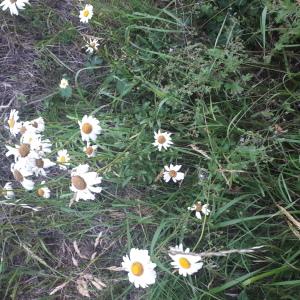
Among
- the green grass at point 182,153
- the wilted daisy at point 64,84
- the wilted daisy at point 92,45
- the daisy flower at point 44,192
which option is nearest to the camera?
the green grass at point 182,153

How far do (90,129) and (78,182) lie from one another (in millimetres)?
274

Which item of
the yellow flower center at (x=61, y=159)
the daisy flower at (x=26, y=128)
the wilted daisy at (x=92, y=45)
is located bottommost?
the yellow flower center at (x=61, y=159)

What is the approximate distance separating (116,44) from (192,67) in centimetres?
53

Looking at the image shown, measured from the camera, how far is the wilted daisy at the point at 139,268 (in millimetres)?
1467

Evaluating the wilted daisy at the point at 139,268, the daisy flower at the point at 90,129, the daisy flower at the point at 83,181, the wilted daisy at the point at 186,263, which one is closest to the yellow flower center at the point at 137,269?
the wilted daisy at the point at 139,268

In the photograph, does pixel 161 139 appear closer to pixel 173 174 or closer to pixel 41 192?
pixel 173 174

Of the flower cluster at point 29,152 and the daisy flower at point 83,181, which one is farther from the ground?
the flower cluster at point 29,152

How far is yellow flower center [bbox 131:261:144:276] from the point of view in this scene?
1486 millimetres

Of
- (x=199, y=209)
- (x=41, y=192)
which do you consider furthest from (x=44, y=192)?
(x=199, y=209)

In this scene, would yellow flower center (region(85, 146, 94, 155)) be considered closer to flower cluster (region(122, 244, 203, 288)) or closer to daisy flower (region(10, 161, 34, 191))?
daisy flower (region(10, 161, 34, 191))

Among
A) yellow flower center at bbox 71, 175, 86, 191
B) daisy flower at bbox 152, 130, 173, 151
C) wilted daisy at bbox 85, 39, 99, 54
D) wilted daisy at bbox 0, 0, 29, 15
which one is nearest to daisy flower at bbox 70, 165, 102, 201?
yellow flower center at bbox 71, 175, 86, 191

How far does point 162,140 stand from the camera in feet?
5.80

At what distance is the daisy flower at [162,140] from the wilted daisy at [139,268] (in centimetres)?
Answer: 46

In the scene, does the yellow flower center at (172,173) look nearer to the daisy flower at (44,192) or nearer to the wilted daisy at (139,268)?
the wilted daisy at (139,268)
